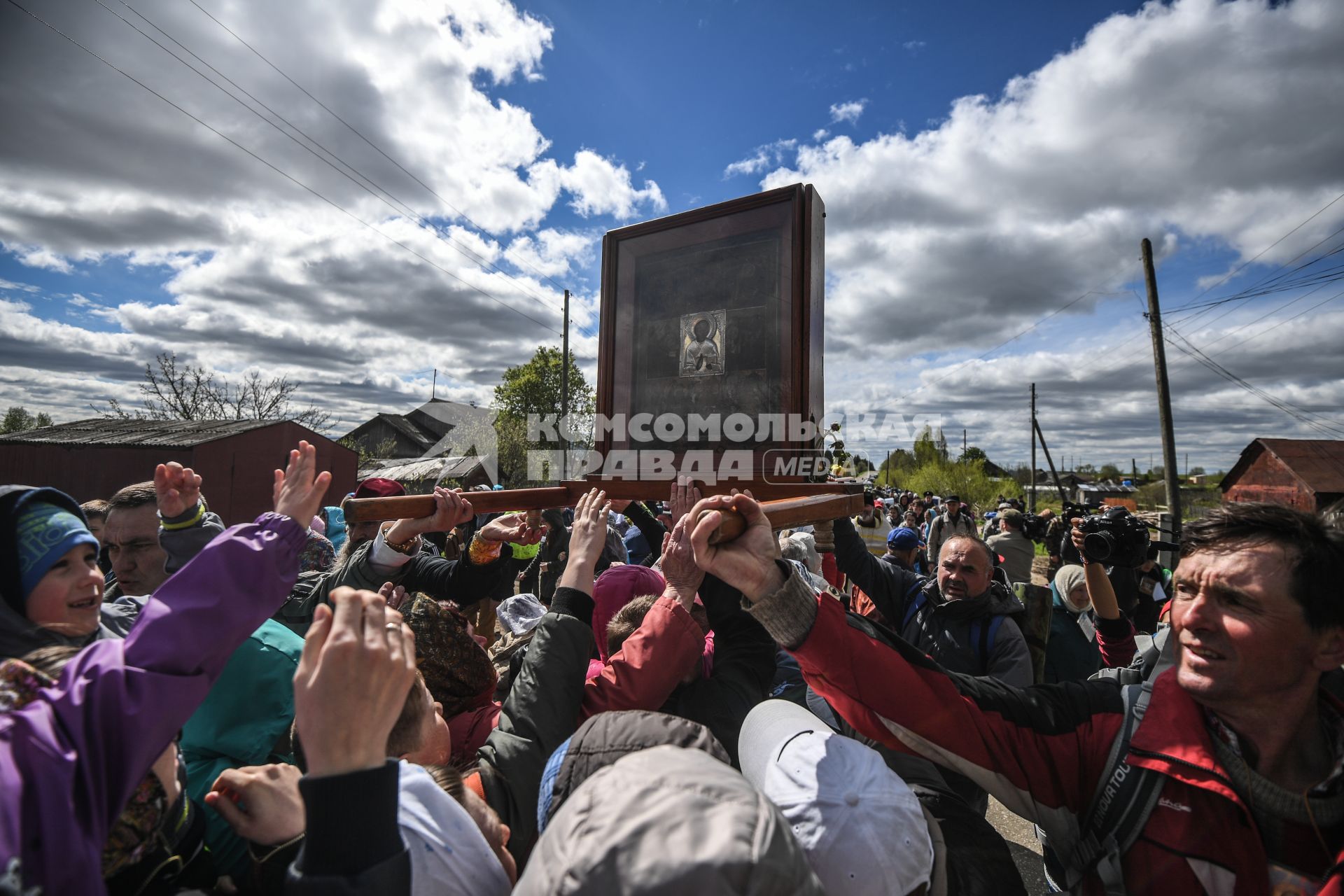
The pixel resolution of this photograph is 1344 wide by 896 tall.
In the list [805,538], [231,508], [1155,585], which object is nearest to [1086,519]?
[1155,585]

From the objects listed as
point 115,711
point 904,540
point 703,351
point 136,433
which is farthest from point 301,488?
point 136,433

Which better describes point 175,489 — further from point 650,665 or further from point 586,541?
point 650,665

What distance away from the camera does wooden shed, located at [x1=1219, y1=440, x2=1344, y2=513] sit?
21234 millimetres

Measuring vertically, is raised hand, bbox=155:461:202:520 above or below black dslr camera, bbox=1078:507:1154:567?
above

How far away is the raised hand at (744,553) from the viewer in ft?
4.74

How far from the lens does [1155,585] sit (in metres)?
4.00

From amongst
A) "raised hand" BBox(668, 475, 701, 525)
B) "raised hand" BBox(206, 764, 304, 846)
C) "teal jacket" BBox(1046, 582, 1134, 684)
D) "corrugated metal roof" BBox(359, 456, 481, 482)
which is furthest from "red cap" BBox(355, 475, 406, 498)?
"corrugated metal roof" BBox(359, 456, 481, 482)

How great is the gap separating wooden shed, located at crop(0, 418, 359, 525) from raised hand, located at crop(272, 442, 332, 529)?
1453cm

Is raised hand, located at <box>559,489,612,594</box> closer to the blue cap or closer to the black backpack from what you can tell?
the black backpack

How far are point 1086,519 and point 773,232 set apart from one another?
75.9 inches

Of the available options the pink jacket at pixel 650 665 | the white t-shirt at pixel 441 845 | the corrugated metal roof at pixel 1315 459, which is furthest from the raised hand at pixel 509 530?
the corrugated metal roof at pixel 1315 459

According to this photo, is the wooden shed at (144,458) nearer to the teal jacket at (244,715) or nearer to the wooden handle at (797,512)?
the teal jacket at (244,715)

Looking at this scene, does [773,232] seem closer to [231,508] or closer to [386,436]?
[231,508]

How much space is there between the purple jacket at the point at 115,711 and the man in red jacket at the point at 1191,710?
0.95 meters
